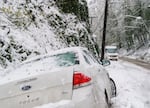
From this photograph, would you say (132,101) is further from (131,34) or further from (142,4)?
(131,34)

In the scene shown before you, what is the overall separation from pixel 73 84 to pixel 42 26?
10571 millimetres

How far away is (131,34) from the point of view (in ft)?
220

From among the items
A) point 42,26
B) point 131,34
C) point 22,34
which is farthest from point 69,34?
point 131,34

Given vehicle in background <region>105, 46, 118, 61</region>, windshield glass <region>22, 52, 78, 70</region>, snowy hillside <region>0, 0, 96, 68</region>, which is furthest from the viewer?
vehicle in background <region>105, 46, 118, 61</region>

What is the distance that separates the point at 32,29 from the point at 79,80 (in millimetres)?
9518

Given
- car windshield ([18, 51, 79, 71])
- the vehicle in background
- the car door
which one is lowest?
the vehicle in background

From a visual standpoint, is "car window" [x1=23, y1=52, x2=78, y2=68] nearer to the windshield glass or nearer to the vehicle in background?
the windshield glass

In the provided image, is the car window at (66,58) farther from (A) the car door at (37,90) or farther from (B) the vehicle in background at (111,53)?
(B) the vehicle in background at (111,53)

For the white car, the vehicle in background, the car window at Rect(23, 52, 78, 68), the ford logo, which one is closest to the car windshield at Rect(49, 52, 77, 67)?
the car window at Rect(23, 52, 78, 68)

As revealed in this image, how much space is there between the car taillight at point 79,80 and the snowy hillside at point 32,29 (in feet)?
19.6

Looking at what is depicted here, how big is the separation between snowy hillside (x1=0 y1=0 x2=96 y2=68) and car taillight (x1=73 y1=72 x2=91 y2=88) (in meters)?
5.98

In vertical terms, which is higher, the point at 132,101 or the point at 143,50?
the point at 132,101

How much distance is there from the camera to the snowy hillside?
11117 mm

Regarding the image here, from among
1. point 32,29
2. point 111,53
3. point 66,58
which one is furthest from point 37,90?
point 111,53
